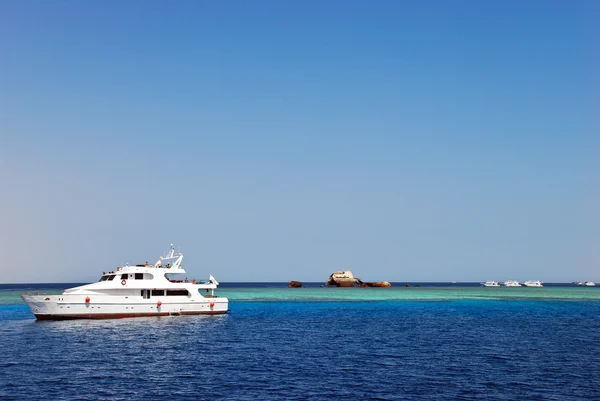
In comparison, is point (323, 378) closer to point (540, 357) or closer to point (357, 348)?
point (357, 348)

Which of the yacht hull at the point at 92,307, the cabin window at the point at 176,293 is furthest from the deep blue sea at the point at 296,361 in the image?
the cabin window at the point at 176,293

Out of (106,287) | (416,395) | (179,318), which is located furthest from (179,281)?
(416,395)

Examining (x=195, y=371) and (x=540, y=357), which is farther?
(x=540, y=357)

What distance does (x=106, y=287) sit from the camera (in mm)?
59812

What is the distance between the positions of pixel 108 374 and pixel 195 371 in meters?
5.12

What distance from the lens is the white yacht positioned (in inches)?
2302

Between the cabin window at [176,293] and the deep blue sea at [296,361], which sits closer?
the deep blue sea at [296,361]

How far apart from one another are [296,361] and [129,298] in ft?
108

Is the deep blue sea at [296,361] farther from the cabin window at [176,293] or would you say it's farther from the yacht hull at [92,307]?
the cabin window at [176,293]

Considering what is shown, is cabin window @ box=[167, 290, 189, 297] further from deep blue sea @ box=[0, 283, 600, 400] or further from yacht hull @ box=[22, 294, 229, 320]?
deep blue sea @ box=[0, 283, 600, 400]

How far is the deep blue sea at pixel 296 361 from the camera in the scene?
26.8m

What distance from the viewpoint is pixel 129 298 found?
6112cm

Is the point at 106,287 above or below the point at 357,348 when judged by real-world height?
above

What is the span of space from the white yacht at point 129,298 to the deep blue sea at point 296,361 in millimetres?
2402
